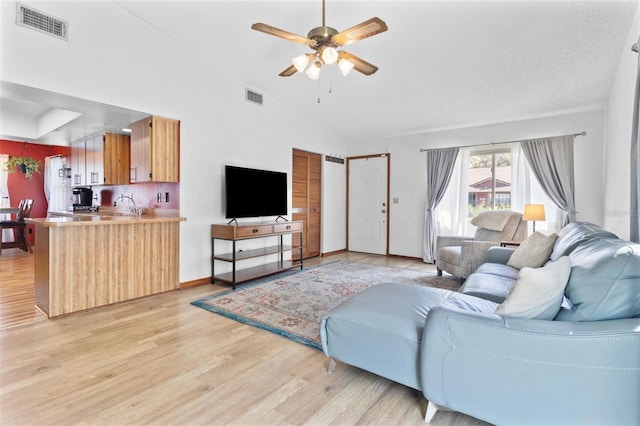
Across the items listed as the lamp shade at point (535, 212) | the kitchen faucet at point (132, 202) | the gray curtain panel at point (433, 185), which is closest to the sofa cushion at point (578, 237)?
the lamp shade at point (535, 212)

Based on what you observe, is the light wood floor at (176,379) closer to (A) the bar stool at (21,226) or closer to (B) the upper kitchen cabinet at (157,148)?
(B) the upper kitchen cabinet at (157,148)

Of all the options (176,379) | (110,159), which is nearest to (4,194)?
(110,159)

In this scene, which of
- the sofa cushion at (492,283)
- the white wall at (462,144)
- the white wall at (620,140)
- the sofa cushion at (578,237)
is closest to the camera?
the sofa cushion at (578,237)

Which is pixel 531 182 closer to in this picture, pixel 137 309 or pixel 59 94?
pixel 137 309

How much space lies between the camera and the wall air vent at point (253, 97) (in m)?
4.71

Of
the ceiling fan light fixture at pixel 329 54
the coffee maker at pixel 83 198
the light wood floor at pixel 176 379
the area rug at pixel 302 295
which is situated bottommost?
the light wood floor at pixel 176 379

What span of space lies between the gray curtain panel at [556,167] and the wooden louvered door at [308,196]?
141 inches

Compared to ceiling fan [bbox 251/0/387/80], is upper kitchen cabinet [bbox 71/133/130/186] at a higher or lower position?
lower

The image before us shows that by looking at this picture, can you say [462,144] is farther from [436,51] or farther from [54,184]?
[54,184]

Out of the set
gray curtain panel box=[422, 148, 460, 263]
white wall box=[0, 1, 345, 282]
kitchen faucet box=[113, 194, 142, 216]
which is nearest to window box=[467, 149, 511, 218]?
gray curtain panel box=[422, 148, 460, 263]

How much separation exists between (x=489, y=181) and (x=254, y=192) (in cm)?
390

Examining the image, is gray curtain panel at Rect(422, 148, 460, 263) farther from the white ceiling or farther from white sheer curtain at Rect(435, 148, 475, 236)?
the white ceiling

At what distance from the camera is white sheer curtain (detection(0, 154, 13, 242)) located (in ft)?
21.2

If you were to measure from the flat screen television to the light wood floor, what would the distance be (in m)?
1.79
